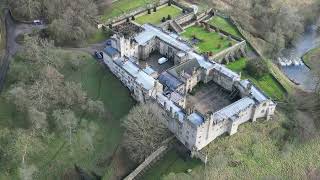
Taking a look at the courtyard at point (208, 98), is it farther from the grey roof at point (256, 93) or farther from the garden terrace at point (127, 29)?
the garden terrace at point (127, 29)

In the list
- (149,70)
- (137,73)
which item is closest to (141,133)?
(137,73)

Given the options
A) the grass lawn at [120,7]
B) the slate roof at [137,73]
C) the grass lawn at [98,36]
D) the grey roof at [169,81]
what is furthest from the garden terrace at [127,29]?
the grey roof at [169,81]

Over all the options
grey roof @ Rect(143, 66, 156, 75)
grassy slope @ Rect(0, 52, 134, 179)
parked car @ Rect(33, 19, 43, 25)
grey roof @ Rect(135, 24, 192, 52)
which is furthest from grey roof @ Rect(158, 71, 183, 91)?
parked car @ Rect(33, 19, 43, 25)

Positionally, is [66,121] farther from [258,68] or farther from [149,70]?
[258,68]

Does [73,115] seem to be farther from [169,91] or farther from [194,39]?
[194,39]

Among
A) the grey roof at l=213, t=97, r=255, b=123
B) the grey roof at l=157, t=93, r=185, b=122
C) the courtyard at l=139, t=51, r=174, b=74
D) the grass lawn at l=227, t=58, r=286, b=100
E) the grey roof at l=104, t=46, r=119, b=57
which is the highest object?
the grey roof at l=104, t=46, r=119, b=57

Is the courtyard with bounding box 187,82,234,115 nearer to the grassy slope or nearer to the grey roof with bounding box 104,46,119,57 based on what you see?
the grassy slope

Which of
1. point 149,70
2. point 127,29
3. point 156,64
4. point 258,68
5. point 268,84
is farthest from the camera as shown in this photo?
point 127,29
